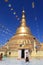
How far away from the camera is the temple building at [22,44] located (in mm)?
48938

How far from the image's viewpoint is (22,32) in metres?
66.2

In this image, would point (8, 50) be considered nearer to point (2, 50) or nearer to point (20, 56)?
point (2, 50)

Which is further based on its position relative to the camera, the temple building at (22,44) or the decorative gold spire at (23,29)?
the decorative gold spire at (23,29)

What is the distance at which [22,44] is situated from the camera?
53375 mm

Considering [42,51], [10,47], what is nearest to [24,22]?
[10,47]

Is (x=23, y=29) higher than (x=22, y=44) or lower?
higher

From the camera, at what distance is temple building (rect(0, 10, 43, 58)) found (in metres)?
48.9

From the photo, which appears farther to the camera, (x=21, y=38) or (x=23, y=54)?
(x=21, y=38)

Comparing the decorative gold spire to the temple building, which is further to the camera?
the decorative gold spire

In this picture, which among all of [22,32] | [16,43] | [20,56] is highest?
[22,32]

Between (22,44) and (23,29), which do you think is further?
(23,29)

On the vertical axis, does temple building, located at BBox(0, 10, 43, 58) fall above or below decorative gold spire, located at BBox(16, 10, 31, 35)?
below

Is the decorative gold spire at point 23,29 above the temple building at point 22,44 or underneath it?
above

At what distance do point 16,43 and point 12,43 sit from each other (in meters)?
1.54
